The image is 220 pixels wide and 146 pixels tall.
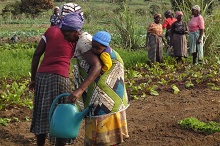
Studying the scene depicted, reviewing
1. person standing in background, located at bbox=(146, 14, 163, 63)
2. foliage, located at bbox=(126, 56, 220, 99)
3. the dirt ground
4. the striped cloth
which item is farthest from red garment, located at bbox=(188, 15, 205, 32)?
the dirt ground

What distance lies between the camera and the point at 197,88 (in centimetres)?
716

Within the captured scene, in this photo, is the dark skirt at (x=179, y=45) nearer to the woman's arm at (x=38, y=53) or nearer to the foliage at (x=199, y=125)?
the foliage at (x=199, y=125)

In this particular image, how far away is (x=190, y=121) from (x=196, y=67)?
3.99 m

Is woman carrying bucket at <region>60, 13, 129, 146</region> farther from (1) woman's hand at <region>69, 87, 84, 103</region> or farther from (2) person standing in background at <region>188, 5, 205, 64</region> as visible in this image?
(2) person standing in background at <region>188, 5, 205, 64</region>

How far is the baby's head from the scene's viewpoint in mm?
3359

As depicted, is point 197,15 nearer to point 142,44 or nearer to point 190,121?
point 142,44

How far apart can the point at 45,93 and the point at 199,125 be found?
6.13 ft

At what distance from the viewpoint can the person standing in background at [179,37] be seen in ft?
31.5

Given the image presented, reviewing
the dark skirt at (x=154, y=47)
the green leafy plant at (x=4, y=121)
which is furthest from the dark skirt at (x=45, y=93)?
the dark skirt at (x=154, y=47)

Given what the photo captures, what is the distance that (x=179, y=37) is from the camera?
974cm

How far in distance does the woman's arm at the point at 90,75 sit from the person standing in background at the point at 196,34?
6422 millimetres

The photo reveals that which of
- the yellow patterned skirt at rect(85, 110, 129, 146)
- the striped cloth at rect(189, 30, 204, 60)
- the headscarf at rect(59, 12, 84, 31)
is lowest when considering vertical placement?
the striped cloth at rect(189, 30, 204, 60)

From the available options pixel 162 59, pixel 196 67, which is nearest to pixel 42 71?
pixel 196 67

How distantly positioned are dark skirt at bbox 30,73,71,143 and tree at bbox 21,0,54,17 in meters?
33.5
